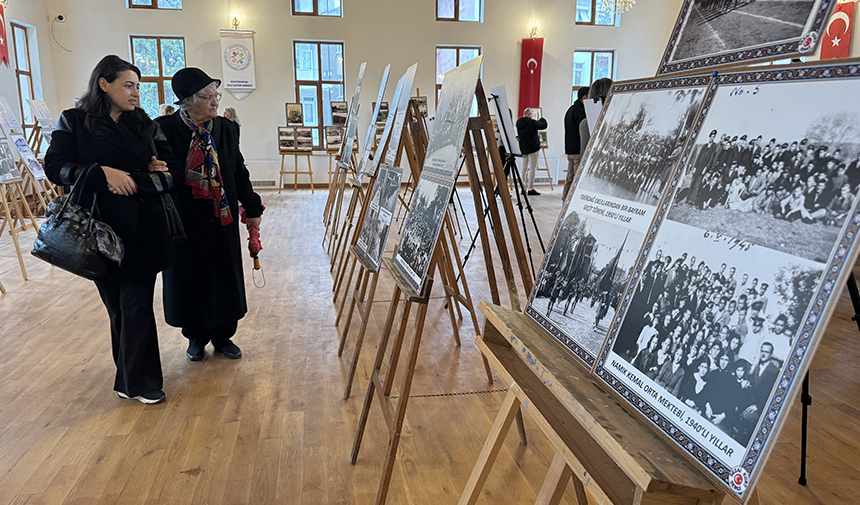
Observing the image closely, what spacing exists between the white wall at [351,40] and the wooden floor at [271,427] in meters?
8.36

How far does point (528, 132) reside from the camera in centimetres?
816

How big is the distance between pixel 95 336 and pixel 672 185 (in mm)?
3451

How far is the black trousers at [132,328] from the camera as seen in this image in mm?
2381

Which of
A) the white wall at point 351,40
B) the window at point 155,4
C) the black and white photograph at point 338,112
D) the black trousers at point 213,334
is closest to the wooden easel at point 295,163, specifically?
the white wall at point 351,40

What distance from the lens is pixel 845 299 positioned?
4.20 meters

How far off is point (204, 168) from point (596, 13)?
11.4 meters

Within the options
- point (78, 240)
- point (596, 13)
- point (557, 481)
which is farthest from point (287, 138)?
point (557, 481)

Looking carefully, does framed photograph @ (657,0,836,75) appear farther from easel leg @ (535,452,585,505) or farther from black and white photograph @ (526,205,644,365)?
easel leg @ (535,452,585,505)

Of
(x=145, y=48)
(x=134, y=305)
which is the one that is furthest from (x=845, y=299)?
(x=145, y=48)

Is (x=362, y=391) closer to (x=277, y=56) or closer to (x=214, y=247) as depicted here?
(x=214, y=247)

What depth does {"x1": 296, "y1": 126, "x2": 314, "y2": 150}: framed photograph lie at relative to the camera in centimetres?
1119

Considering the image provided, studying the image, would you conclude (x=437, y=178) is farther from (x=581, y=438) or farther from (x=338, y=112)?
(x=338, y=112)

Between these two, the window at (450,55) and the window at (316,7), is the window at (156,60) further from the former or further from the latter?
the window at (450,55)

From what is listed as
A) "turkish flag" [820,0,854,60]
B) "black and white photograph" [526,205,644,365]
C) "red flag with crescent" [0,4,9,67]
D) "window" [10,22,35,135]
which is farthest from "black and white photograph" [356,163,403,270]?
"window" [10,22,35,135]
